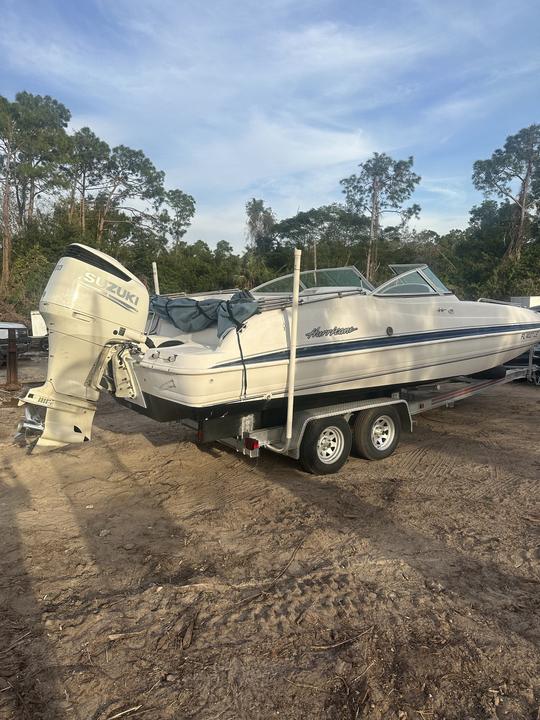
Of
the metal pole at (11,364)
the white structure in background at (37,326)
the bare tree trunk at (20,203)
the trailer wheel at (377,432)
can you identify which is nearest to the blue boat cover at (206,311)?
the trailer wheel at (377,432)

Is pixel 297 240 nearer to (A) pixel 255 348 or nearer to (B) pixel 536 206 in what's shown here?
(B) pixel 536 206

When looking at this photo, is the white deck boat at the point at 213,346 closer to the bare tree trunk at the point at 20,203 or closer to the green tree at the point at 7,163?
the green tree at the point at 7,163

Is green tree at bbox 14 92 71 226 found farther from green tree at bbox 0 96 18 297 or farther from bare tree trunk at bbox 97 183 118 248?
bare tree trunk at bbox 97 183 118 248

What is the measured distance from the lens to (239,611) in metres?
3.09

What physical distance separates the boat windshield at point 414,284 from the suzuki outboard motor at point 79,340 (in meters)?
3.03

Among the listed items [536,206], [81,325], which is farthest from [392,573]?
[536,206]

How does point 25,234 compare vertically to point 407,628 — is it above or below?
above

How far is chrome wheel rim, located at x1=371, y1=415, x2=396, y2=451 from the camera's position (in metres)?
6.07

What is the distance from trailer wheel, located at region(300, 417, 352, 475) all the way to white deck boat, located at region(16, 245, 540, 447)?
31cm

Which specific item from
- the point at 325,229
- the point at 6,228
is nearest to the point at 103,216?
the point at 6,228

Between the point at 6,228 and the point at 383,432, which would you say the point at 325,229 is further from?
the point at 383,432

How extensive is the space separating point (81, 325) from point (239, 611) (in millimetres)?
2718

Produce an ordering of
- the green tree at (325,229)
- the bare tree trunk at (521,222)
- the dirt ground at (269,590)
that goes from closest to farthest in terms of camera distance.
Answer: the dirt ground at (269,590) < the bare tree trunk at (521,222) < the green tree at (325,229)

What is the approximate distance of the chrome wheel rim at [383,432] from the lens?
607cm
